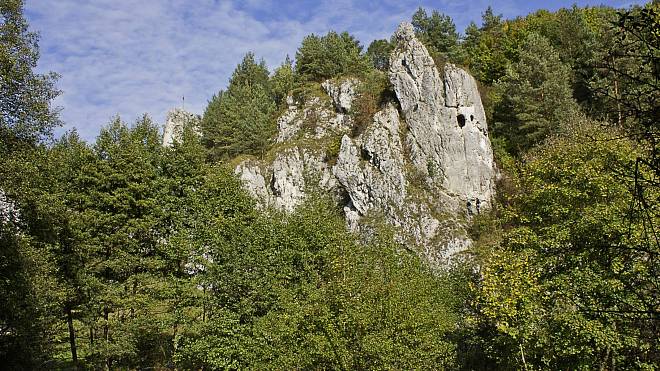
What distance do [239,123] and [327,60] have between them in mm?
12686

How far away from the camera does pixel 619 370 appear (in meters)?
14.7

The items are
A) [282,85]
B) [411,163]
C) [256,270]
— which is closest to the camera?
[256,270]

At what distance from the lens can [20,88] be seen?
40.3 feet

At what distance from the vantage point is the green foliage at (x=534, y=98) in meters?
35.2

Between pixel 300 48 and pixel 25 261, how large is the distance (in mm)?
44558

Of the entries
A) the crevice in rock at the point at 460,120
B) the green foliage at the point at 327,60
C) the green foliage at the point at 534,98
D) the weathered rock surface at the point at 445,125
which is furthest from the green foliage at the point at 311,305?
the green foliage at the point at 327,60

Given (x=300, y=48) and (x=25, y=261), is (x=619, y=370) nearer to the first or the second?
(x=25, y=261)

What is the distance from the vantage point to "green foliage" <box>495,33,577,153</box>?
35156 mm

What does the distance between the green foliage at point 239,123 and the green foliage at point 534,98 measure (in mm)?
23100

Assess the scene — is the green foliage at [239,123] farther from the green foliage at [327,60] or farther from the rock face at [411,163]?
the green foliage at [327,60]

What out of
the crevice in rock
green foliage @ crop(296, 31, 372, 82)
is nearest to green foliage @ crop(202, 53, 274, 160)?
green foliage @ crop(296, 31, 372, 82)

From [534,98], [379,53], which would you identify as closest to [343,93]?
[379,53]

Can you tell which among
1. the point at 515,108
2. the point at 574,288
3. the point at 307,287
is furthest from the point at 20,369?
the point at 515,108

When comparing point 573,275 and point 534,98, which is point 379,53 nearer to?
point 534,98
